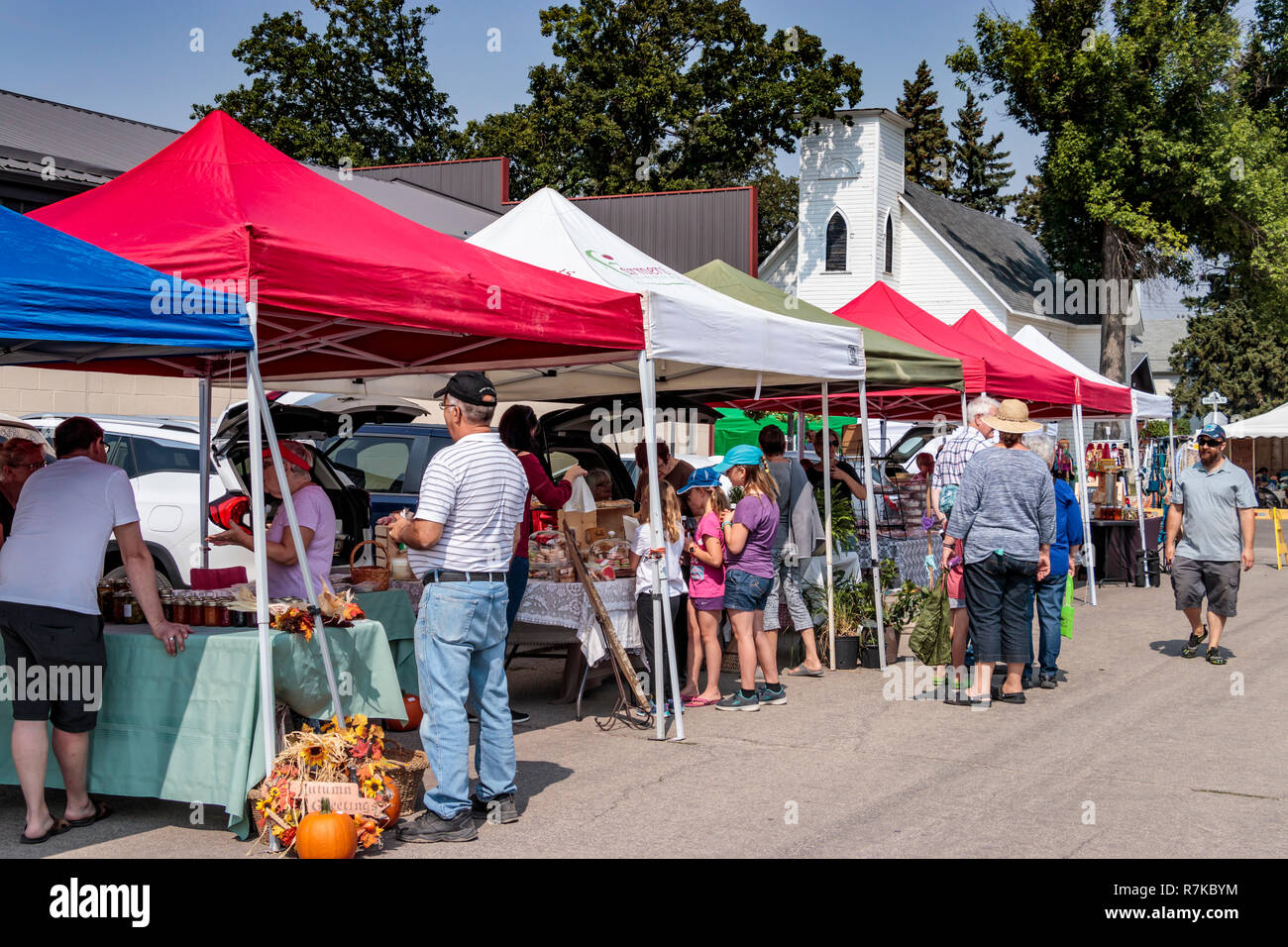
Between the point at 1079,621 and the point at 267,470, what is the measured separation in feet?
31.6

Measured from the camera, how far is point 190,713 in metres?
5.40

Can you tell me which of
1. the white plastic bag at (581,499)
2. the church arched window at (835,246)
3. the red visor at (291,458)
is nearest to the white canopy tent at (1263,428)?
the church arched window at (835,246)

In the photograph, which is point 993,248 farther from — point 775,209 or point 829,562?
point 829,562

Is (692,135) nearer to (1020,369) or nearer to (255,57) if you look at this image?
(255,57)

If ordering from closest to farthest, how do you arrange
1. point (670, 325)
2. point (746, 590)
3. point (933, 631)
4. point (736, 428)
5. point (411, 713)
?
Result: 1. point (411, 713)
2. point (670, 325)
3. point (746, 590)
4. point (933, 631)
5. point (736, 428)


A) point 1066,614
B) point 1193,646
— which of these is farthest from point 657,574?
point 1193,646

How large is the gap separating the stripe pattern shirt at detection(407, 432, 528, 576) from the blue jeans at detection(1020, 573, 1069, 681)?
5450mm

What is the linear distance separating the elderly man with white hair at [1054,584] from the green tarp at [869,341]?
1.56 meters

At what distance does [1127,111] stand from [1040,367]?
64.0 ft

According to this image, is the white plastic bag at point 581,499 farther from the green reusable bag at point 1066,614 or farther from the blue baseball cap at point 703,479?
the green reusable bag at point 1066,614

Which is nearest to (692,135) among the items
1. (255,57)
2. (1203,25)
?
(1203,25)

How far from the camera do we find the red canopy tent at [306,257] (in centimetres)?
556

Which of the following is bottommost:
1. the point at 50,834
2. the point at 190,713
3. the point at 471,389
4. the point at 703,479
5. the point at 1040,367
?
the point at 50,834

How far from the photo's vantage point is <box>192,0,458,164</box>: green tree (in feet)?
137
